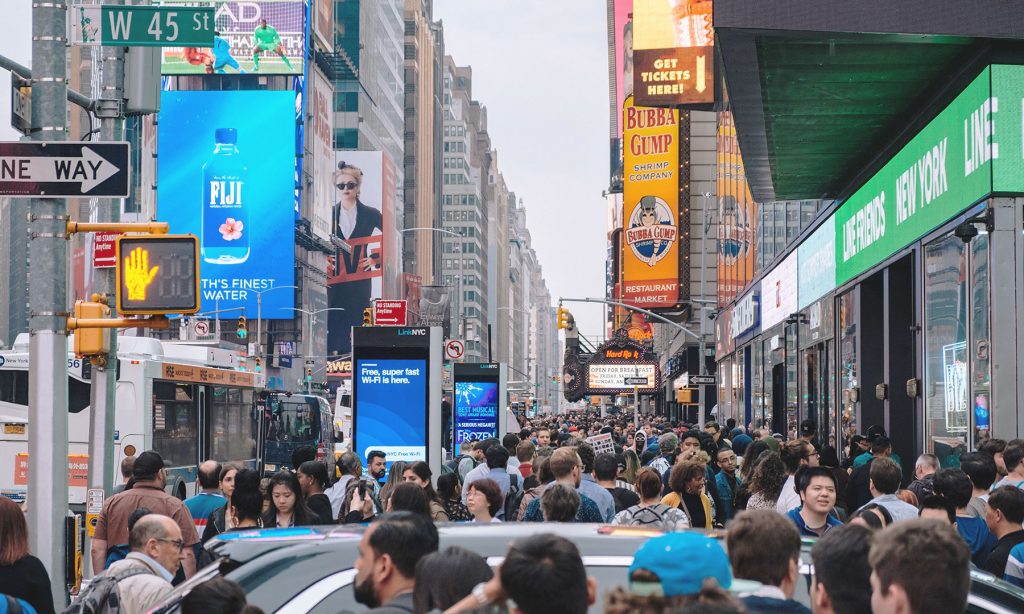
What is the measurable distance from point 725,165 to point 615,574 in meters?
44.9

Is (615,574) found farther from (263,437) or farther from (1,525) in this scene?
(263,437)

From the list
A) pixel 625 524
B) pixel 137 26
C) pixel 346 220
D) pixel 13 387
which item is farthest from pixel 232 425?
pixel 346 220

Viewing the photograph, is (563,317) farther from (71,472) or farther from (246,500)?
(246,500)

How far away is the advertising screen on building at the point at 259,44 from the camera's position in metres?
105

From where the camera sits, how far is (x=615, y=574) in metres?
5.63

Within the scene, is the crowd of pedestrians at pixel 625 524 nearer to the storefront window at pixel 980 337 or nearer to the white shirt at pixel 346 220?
the storefront window at pixel 980 337

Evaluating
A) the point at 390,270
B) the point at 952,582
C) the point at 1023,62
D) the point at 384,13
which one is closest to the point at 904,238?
the point at 1023,62

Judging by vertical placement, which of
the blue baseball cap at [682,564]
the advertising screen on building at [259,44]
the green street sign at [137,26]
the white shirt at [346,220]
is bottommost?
the blue baseball cap at [682,564]

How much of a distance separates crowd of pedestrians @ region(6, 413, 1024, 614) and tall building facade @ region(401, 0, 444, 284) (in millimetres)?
148969

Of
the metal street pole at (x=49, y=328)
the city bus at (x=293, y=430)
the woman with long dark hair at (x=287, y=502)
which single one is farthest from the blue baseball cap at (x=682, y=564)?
the city bus at (x=293, y=430)

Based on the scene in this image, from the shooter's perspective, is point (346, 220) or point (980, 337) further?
point (346, 220)

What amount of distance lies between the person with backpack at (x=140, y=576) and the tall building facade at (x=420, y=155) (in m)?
154

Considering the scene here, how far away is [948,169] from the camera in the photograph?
17.4 meters

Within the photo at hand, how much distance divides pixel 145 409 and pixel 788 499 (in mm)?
14985
